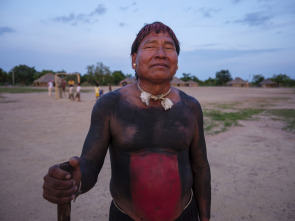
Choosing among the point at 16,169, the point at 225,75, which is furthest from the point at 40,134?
the point at 225,75

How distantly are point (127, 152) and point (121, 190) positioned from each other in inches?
10.7

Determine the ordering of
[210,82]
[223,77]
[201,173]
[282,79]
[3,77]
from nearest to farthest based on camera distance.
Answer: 1. [201,173]
2. [3,77]
3. [282,79]
4. [210,82]
5. [223,77]

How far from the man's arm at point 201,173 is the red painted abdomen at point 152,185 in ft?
1.12

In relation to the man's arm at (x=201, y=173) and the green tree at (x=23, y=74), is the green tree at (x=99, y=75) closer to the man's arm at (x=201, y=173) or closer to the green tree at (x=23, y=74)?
the green tree at (x=23, y=74)

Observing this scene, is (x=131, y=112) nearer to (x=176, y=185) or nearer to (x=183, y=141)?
(x=183, y=141)

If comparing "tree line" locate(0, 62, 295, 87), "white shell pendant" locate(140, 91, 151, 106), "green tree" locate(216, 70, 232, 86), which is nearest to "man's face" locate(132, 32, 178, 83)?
"white shell pendant" locate(140, 91, 151, 106)

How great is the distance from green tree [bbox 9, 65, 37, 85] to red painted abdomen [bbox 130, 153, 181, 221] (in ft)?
235

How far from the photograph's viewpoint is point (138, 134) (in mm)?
1349

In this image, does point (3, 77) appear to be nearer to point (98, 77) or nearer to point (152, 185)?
point (98, 77)

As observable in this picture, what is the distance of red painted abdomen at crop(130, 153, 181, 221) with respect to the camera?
1.32 m

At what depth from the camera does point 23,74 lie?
61.9 metres

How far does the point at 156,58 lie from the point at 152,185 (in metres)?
0.84

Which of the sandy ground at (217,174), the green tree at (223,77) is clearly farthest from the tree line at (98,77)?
the sandy ground at (217,174)

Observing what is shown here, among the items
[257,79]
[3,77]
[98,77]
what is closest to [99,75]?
[98,77]
